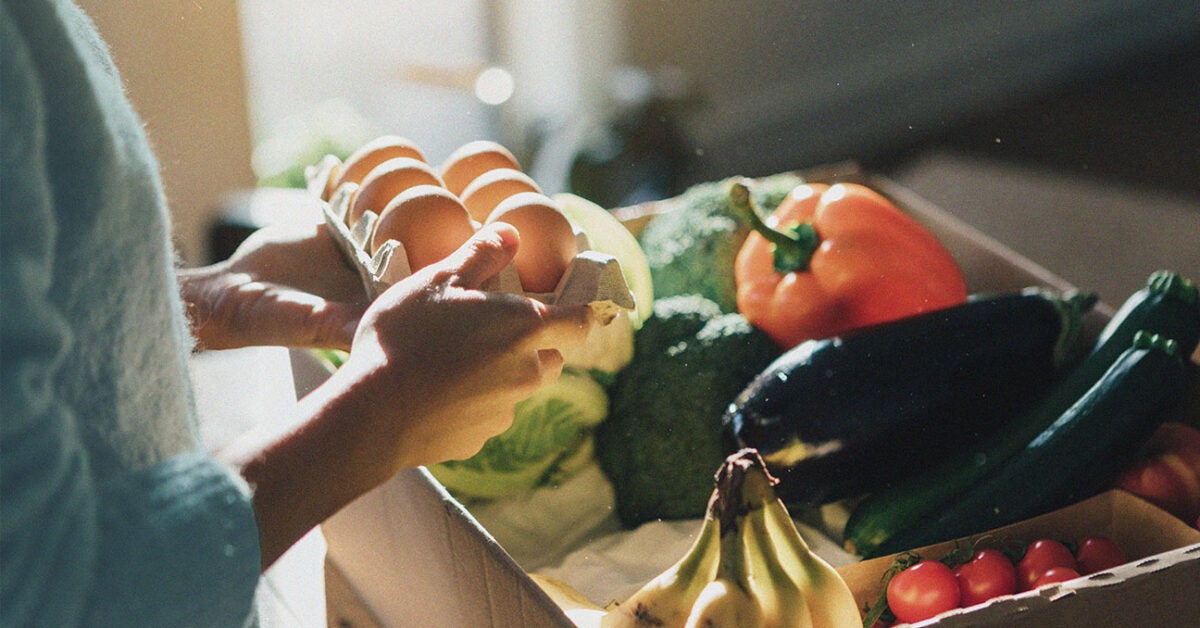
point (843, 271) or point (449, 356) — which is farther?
point (843, 271)

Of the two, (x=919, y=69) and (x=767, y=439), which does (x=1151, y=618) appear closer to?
(x=767, y=439)

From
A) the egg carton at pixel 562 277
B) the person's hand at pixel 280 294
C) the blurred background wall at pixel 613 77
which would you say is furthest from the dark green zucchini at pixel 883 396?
the blurred background wall at pixel 613 77

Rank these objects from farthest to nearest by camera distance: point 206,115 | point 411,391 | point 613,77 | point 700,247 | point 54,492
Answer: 1. point 613,77
2. point 206,115
3. point 700,247
4. point 411,391
5. point 54,492

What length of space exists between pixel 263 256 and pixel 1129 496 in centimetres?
68

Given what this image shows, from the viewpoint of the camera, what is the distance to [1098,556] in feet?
2.39

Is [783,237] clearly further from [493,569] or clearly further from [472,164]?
[493,569]

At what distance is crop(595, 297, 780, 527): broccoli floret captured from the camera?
0.88m

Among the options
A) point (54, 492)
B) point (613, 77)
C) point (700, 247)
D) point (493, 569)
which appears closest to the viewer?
point (54, 492)

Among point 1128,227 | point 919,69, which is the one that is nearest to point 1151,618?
point 1128,227

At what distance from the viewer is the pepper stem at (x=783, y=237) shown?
3.13 feet

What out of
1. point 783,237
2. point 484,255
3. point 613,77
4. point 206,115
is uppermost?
point 484,255

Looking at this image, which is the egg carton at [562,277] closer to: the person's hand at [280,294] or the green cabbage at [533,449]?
the person's hand at [280,294]

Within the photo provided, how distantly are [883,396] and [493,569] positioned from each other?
0.37m

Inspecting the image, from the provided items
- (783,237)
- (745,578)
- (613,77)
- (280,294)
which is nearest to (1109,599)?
(745,578)
